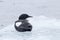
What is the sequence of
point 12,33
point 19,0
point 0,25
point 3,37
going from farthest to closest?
point 19,0 → point 0,25 → point 12,33 → point 3,37

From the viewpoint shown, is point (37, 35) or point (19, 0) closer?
point (37, 35)

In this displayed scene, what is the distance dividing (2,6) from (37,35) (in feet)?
7.66

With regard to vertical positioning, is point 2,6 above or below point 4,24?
above

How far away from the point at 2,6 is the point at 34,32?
213 centimetres

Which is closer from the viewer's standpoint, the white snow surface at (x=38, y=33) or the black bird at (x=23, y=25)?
the white snow surface at (x=38, y=33)

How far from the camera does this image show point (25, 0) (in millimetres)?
5406

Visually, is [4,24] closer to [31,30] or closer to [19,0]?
[31,30]

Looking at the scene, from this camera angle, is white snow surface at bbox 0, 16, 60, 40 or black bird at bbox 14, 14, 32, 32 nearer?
white snow surface at bbox 0, 16, 60, 40

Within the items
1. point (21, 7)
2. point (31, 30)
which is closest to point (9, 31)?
point (31, 30)

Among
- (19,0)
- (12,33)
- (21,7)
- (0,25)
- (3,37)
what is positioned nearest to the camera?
(3,37)

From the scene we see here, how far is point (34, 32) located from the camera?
10.8 ft

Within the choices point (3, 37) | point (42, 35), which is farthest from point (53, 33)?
point (3, 37)

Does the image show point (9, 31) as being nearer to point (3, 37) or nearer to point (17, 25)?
point (17, 25)

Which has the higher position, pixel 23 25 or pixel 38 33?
pixel 23 25
